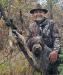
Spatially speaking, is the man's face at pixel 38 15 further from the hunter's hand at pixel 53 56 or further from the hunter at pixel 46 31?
the hunter's hand at pixel 53 56

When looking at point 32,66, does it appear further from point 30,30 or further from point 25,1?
point 25,1

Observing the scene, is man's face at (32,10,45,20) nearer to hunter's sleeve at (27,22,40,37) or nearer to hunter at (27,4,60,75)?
hunter at (27,4,60,75)

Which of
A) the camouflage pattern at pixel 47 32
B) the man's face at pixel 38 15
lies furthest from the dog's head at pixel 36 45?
the man's face at pixel 38 15

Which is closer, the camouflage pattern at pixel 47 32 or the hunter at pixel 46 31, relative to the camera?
the hunter at pixel 46 31

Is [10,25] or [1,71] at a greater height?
[10,25]

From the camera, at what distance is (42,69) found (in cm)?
641

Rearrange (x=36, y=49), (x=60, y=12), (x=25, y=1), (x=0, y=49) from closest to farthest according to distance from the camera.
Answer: (x=36, y=49), (x=0, y=49), (x=25, y=1), (x=60, y=12)

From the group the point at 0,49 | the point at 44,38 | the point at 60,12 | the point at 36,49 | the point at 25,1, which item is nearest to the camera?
the point at 36,49

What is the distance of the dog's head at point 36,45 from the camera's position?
20.3ft

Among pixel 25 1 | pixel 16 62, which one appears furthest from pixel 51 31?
pixel 25 1

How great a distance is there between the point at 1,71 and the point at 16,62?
0.44m

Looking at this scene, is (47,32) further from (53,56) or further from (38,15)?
(53,56)

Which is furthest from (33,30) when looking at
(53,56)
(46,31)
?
(53,56)

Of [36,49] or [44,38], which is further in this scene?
[44,38]
